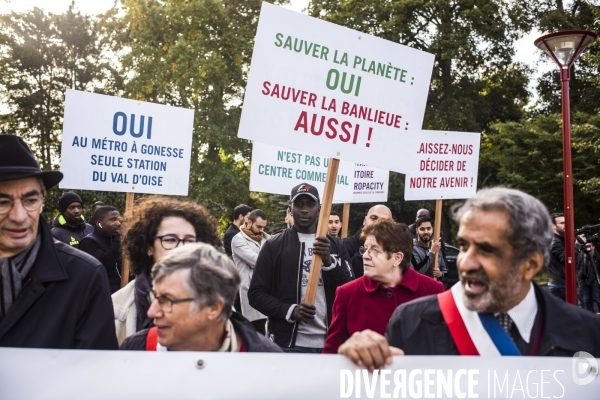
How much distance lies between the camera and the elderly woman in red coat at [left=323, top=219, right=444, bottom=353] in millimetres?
4008

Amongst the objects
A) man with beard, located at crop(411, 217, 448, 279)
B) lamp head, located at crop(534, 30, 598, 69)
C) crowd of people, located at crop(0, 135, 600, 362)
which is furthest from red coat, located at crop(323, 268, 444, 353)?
lamp head, located at crop(534, 30, 598, 69)

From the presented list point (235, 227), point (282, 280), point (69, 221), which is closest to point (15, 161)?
point (282, 280)

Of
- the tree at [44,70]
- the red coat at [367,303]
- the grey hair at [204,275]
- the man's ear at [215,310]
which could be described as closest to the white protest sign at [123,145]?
the red coat at [367,303]

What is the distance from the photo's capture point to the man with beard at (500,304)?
2312mm

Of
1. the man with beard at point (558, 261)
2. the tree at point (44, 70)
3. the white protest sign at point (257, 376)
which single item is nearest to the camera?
the white protest sign at point (257, 376)

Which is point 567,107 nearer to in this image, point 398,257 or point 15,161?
point 398,257

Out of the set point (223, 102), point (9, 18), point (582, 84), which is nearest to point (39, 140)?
point (9, 18)

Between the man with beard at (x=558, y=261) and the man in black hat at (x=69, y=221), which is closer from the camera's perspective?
the man in black hat at (x=69, y=221)

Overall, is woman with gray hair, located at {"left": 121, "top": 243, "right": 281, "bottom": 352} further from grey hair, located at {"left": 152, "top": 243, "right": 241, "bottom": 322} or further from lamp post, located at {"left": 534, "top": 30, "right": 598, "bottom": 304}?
lamp post, located at {"left": 534, "top": 30, "right": 598, "bottom": 304}

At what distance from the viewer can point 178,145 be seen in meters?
6.74

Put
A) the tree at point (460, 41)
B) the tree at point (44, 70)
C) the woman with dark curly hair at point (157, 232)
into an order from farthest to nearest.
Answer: the tree at point (44, 70), the tree at point (460, 41), the woman with dark curly hair at point (157, 232)

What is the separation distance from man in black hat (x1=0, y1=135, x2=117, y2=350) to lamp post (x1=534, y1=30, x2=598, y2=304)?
255 inches

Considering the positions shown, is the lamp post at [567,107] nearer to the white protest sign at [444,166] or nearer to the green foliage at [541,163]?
the white protest sign at [444,166]

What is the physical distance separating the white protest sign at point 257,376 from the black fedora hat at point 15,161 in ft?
2.41
